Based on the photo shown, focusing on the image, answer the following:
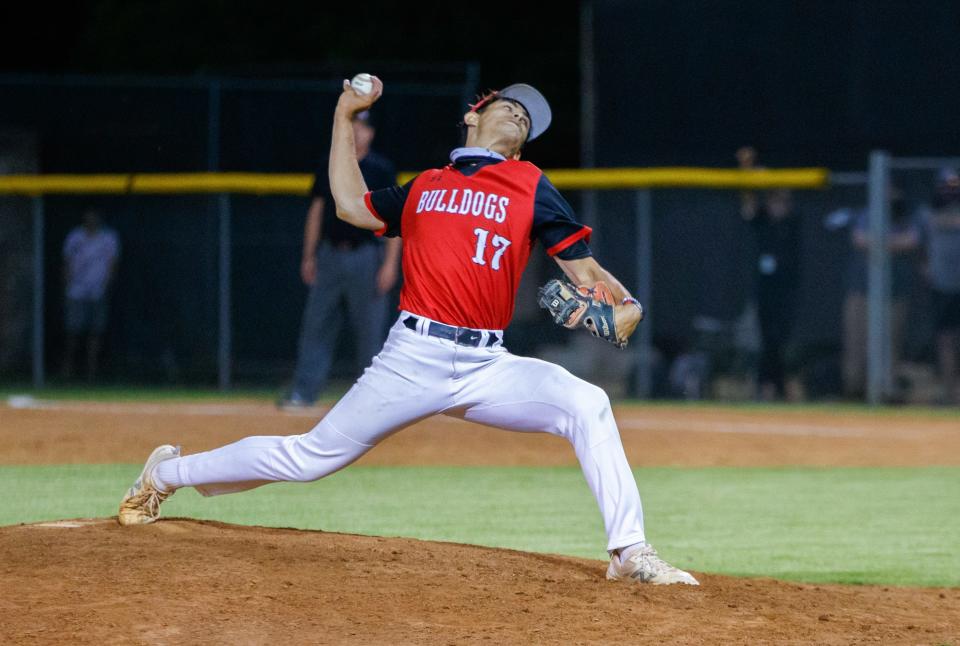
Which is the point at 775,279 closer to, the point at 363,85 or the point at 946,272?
the point at 946,272

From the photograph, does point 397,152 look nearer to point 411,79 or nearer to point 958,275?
point 411,79

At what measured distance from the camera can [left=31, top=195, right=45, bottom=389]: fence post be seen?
15562 millimetres

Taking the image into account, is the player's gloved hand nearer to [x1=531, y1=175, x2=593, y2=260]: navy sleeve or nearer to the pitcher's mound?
[x1=531, y1=175, x2=593, y2=260]: navy sleeve

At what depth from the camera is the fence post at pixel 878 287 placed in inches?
570

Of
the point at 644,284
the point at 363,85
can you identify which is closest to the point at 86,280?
the point at 644,284

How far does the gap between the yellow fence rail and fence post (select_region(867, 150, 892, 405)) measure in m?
0.49

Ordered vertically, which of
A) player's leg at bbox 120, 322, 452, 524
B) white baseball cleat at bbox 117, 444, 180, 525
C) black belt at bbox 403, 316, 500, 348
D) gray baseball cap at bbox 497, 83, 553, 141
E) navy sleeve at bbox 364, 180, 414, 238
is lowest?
white baseball cleat at bbox 117, 444, 180, 525

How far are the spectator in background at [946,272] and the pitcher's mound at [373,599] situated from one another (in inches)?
348

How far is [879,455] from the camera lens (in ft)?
35.4

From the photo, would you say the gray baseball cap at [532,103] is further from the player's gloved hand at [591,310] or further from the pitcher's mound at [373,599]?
the pitcher's mound at [373,599]

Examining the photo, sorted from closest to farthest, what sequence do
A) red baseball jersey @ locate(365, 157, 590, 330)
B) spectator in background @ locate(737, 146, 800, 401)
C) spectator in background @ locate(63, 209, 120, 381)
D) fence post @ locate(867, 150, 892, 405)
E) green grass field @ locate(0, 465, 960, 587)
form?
red baseball jersey @ locate(365, 157, 590, 330) < green grass field @ locate(0, 465, 960, 587) < fence post @ locate(867, 150, 892, 405) < spectator in background @ locate(737, 146, 800, 401) < spectator in background @ locate(63, 209, 120, 381)

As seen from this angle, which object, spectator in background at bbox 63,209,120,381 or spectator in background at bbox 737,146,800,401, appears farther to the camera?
spectator in background at bbox 63,209,120,381

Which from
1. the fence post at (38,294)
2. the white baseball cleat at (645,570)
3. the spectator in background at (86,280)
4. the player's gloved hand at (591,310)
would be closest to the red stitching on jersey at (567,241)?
the player's gloved hand at (591,310)

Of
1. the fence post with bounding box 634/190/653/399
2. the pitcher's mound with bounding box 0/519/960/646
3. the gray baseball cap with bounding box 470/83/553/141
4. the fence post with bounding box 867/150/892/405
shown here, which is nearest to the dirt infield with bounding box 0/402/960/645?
the pitcher's mound with bounding box 0/519/960/646
